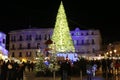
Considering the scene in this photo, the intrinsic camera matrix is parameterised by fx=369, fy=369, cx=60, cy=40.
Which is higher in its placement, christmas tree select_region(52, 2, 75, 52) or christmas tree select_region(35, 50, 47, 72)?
christmas tree select_region(52, 2, 75, 52)

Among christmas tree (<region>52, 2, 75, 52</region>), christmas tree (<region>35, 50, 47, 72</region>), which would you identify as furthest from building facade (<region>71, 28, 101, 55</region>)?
christmas tree (<region>35, 50, 47, 72</region>)

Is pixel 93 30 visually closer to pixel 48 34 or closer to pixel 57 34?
pixel 48 34

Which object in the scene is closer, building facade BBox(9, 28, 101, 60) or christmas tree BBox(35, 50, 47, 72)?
christmas tree BBox(35, 50, 47, 72)

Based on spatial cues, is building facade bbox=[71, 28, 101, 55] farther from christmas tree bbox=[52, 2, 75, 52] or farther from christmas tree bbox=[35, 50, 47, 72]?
christmas tree bbox=[35, 50, 47, 72]

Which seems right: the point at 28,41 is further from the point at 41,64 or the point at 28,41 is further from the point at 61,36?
the point at 41,64

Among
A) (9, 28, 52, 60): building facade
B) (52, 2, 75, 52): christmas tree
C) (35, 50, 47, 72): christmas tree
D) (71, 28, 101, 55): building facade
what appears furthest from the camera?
(71, 28, 101, 55): building facade

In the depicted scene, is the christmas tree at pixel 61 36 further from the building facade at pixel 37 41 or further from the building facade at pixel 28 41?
the building facade at pixel 28 41

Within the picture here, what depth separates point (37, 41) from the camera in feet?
333

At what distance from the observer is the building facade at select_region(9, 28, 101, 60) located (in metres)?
101

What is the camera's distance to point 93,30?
103 m

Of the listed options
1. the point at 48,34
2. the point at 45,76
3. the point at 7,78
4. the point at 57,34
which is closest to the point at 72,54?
the point at 57,34

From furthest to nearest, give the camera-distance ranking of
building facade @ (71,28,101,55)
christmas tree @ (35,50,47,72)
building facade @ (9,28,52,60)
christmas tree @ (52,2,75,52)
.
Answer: building facade @ (71,28,101,55) → building facade @ (9,28,52,60) → christmas tree @ (52,2,75,52) → christmas tree @ (35,50,47,72)

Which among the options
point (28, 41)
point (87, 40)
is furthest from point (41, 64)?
point (87, 40)

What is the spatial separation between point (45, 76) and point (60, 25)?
11.2 meters
